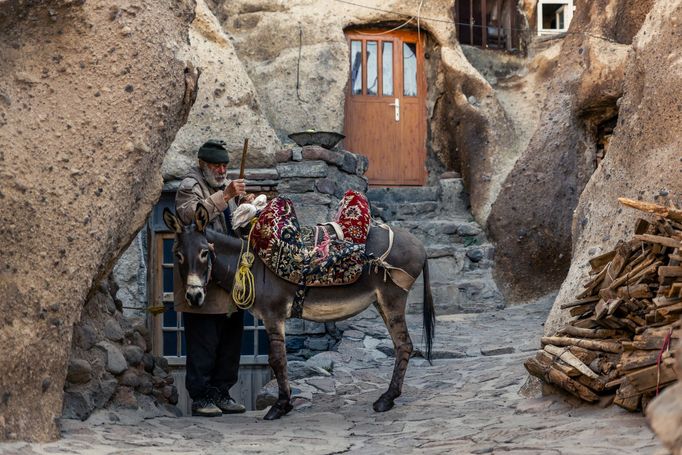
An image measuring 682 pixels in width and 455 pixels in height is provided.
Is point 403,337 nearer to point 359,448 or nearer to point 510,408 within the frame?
point 510,408

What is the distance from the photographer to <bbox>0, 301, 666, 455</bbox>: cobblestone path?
204 inches

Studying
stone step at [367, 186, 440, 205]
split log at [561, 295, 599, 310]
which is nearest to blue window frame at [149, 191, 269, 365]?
stone step at [367, 186, 440, 205]

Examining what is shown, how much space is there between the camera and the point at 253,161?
1075cm

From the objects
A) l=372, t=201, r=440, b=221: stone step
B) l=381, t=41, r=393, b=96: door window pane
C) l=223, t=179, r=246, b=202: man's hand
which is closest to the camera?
l=223, t=179, r=246, b=202: man's hand

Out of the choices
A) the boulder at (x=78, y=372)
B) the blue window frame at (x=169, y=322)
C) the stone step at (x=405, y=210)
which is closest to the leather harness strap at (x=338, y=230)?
the boulder at (x=78, y=372)

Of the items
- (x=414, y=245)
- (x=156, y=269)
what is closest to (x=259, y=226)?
(x=414, y=245)

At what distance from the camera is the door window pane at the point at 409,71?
48.0 feet

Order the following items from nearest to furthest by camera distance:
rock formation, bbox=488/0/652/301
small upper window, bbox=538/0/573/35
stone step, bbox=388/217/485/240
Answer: rock formation, bbox=488/0/652/301
stone step, bbox=388/217/485/240
small upper window, bbox=538/0/573/35

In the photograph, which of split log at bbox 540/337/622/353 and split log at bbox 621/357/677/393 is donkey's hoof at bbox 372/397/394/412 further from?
split log at bbox 621/357/677/393

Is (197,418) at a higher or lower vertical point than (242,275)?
lower

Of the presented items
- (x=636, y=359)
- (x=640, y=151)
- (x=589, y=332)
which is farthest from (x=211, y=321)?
(x=640, y=151)

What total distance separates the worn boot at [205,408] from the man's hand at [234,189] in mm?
1395

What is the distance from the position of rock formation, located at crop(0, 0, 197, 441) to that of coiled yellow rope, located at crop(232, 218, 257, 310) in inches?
31.6

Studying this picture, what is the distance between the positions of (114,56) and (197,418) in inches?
96.1
